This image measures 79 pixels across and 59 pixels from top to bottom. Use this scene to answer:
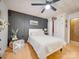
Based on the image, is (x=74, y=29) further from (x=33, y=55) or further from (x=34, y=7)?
(x=33, y=55)

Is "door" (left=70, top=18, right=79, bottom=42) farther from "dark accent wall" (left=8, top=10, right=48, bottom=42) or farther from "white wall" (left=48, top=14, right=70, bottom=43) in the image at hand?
"dark accent wall" (left=8, top=10, right=48, bottom=42)


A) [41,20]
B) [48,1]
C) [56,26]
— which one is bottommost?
[56,26]

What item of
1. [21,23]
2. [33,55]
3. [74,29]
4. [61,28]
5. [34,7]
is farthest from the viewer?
[74,29]

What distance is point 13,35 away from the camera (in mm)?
5160

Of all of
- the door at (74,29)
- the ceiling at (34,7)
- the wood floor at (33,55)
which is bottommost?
the wood floor at (33,55)

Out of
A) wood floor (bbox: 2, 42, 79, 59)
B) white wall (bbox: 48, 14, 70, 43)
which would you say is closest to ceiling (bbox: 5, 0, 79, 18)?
white wall (bbox: 48, 14, 70, 43)

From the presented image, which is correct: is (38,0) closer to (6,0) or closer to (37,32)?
(6,0)

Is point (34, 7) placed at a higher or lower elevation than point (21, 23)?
higher

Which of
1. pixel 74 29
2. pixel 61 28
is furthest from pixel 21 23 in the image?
pixel 74 29

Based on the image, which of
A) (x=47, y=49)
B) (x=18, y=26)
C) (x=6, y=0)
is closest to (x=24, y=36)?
(x=18, y=26)

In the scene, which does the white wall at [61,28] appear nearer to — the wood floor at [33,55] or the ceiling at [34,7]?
the ceiling at [34,7]

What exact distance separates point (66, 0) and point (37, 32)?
3542 millimetres

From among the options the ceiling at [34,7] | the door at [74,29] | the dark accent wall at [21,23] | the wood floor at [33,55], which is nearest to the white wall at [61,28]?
the door at [74,29]

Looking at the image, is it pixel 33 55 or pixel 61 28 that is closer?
pixel 33 55
